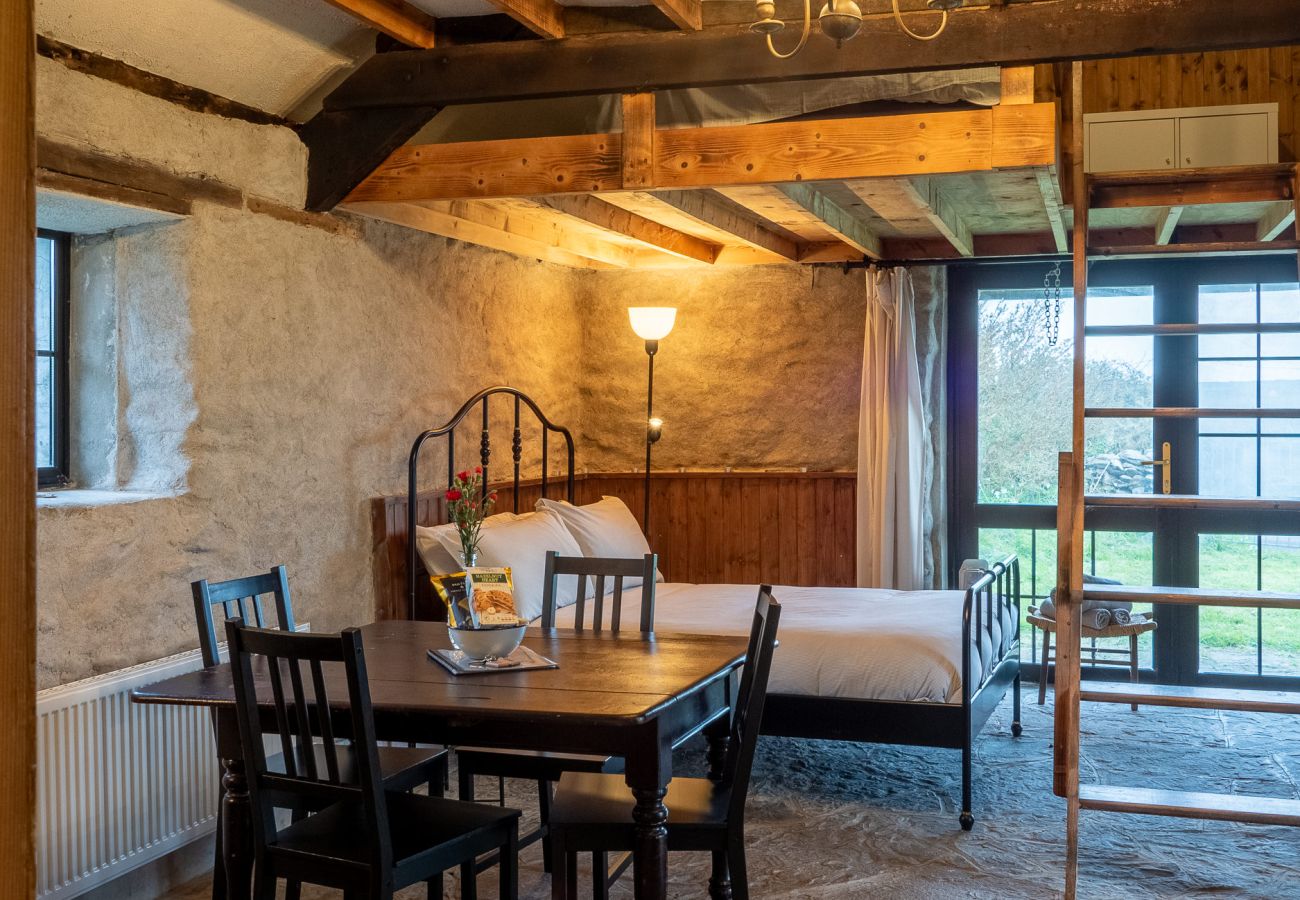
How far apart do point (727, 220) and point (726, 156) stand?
1.45 m

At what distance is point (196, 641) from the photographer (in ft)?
12.0

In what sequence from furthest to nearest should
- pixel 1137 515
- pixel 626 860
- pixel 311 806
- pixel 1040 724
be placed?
pixel 1137 515 < pixel 1040 724 < pixel 626 860 < pixel 311 806

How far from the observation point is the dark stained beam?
324 cm

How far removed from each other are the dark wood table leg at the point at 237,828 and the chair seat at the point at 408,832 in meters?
0.16

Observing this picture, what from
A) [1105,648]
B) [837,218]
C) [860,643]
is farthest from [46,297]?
[1105,648]

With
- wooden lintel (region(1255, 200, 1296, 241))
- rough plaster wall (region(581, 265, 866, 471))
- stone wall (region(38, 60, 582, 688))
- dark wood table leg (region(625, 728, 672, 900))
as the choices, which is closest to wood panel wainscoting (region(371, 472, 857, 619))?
rough plaster wall (region(581, 265, 866, 471))

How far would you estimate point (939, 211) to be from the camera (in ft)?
15.9

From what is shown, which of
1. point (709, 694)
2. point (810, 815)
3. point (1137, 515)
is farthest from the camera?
point (1137, 515)

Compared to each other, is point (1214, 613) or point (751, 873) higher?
point (1214, 613)

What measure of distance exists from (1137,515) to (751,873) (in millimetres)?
3383

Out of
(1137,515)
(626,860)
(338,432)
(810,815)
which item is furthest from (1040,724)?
(338,432)

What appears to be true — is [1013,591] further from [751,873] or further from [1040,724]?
[751,873]

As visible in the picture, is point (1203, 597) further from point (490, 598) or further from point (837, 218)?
point (837, 218)

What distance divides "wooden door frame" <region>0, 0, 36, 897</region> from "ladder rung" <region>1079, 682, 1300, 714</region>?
2.76 meters
